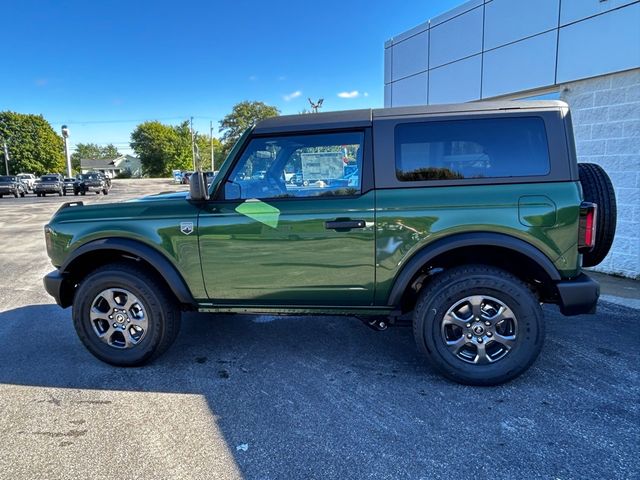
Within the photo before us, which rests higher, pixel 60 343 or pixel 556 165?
pixel 556 165

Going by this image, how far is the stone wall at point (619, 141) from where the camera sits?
5.65 m

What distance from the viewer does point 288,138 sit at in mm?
3213

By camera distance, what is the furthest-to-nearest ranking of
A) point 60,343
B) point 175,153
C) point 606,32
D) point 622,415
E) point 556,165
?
point 175,153 → point 606,32 → point 60,343 → point 556,165 → point 622,415

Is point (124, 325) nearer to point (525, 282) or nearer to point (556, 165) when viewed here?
point (525, 282)

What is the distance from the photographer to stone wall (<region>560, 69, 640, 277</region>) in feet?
18.5

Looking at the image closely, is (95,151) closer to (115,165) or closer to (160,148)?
(115,165)

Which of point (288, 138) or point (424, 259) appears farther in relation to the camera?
point (288, 138)

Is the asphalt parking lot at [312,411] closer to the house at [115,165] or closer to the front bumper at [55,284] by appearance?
the front bumper at [55,284]

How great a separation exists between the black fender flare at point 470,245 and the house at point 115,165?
104 m

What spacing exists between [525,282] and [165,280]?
2924mm

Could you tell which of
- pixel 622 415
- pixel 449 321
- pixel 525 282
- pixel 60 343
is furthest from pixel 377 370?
pixel 60 343

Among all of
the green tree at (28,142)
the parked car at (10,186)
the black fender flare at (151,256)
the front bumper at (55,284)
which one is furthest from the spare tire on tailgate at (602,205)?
the green tree at (28,142)

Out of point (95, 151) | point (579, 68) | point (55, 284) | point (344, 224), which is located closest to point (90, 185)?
point (55, 284)

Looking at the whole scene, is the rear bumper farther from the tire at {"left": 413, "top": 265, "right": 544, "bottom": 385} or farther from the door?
the door
